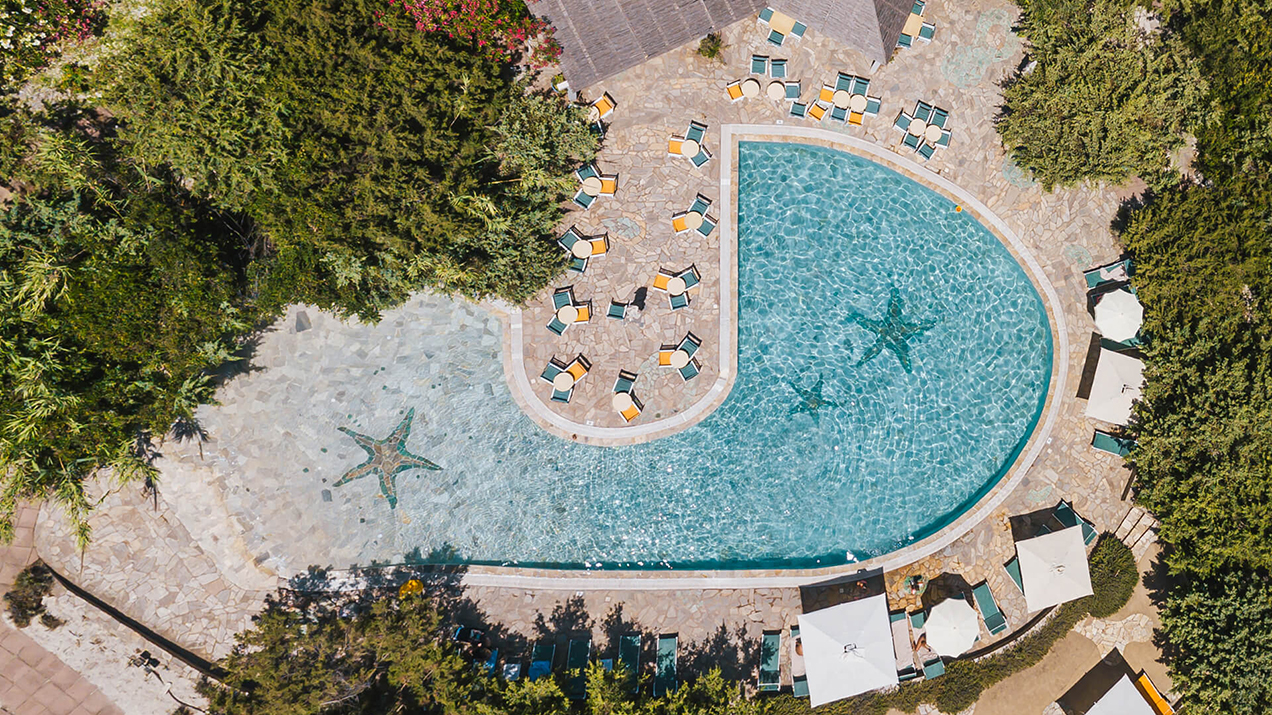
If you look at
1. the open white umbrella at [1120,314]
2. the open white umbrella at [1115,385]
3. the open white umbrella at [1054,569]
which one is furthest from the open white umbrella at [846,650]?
the open white umbrella at [1120,314]

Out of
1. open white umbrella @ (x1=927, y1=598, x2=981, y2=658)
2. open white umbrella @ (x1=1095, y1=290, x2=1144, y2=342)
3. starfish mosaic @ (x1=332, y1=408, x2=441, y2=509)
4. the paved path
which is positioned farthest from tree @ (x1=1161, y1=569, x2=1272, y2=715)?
the paved path

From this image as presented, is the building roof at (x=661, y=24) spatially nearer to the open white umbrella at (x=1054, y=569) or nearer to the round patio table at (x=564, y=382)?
the round patio table at (x=564, y=382)

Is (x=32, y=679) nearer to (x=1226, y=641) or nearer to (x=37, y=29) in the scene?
(x=37, y=29)

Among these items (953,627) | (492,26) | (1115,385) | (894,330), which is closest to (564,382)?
(492,26)

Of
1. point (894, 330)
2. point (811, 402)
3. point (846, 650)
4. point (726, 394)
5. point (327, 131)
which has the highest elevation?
point (327, 131)

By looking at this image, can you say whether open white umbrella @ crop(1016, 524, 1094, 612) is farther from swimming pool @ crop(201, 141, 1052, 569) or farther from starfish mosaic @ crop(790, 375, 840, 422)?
starfish mosaic @ crop(790, 375, 840, 422)

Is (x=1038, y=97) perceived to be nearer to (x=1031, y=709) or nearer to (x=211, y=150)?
(x=1031, y=709)
